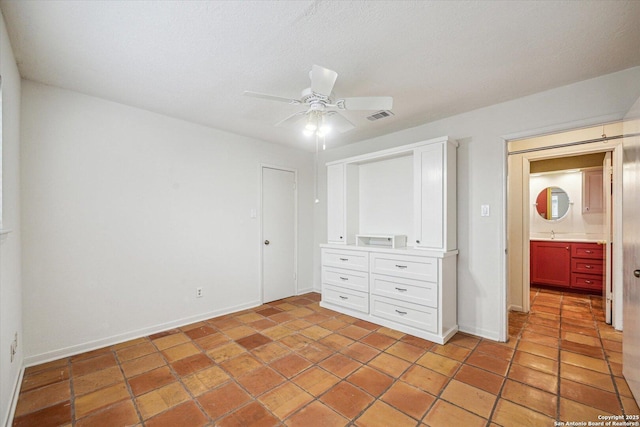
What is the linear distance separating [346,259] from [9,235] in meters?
3.11

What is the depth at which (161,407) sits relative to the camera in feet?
6.19

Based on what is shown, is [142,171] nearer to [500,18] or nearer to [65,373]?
[65,373]

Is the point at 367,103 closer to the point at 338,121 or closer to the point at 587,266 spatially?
the point at 338,121

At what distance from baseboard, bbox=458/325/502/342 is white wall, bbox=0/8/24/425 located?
374 cm

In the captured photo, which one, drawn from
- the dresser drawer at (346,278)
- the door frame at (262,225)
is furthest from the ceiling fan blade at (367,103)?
the door frame at (262,225)

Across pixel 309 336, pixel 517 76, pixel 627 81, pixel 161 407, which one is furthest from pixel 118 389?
pixel 627 81

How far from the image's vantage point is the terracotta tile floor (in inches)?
70.6

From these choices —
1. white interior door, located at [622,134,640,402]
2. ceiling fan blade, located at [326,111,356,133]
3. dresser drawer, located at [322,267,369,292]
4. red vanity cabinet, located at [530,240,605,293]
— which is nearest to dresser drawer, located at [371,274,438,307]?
dresser drawer, located at [322,267,369,292]

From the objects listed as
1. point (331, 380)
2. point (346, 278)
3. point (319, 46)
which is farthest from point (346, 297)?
point (319, 46)

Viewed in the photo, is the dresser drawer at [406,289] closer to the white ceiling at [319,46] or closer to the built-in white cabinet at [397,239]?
the built-in white cabinet at [397,239]

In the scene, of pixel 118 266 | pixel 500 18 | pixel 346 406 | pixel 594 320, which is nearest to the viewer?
pixel 500 18

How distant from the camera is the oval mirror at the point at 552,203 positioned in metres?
5.16

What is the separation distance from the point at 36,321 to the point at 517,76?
4594mm

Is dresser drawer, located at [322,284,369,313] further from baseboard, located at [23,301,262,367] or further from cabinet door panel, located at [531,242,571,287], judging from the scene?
cabinet door panel, located at [531,242,571,287]
